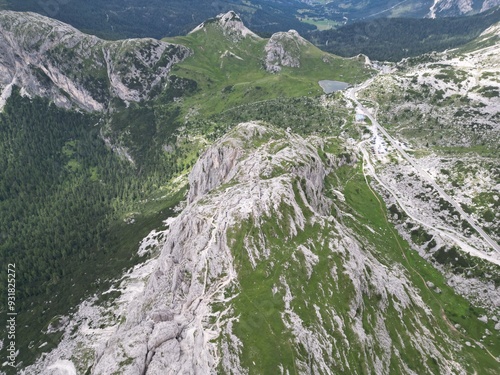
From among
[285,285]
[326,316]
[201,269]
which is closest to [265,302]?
[285,285]

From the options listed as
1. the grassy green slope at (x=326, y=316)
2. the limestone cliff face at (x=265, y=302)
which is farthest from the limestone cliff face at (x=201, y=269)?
the grassy green slope at (x=326, y=316)

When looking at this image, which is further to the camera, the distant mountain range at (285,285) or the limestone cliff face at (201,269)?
the distant mountain range at (285,285)

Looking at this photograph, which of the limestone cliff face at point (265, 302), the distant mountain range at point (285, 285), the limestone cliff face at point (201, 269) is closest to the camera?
the limestone cliff face at point (201, 269)

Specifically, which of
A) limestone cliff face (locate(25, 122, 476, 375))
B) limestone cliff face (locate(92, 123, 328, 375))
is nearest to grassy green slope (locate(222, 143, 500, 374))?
limestone cliff face (locate(25, 122, 476, 375))

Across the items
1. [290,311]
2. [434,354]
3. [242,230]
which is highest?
[242,230]

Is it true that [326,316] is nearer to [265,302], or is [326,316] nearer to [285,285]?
[285,285]

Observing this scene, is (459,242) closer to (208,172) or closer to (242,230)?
(242,230)

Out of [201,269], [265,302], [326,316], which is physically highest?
[265,302]

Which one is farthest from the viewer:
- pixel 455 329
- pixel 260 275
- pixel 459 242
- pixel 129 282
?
pixel 129 282

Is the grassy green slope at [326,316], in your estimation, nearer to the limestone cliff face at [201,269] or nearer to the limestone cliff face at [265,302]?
the limestone cliff face at [265,302]

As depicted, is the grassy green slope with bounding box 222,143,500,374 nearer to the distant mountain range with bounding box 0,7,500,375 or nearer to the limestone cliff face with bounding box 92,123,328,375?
the distant mountain range with bounding box 0,7,500,375

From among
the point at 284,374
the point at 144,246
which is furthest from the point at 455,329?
the point at 144,246
